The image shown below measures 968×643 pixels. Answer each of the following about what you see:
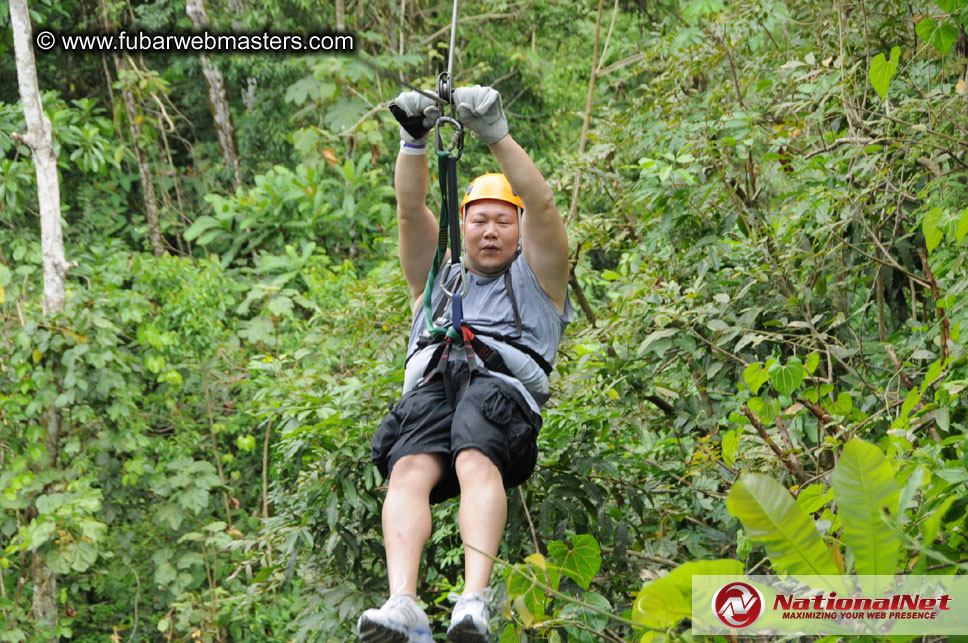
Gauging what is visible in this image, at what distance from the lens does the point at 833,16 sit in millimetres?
4418

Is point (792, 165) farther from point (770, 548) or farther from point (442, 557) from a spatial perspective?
point (770, 548)

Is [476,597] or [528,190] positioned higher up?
[528,190]

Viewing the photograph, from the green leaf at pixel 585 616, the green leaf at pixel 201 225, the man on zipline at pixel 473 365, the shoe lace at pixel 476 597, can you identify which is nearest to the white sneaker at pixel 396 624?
the man on zipline at pixel 473 365

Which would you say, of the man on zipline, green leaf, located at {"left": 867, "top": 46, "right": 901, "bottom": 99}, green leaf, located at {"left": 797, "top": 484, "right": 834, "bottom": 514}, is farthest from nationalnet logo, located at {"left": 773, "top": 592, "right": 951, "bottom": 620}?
green leaf, located at {"left": 867, "top": 46, "right": 901, "bottom": 99}

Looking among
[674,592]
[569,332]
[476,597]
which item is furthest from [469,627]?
[569,332]

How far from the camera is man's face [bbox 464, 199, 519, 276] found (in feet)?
10.0

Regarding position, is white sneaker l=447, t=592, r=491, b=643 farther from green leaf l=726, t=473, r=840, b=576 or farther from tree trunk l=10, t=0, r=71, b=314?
tree trunk l=10, t=0, r=71, b=314

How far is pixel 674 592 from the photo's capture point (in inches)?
57.8

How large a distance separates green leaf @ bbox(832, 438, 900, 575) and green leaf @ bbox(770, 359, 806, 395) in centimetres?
154

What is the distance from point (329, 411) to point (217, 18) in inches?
238

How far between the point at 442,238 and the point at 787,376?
1038mm

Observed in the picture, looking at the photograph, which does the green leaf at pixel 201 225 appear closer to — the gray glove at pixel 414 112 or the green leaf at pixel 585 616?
the gray glove at pixel 414 112

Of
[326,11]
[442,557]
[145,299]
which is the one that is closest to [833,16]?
[442,557]

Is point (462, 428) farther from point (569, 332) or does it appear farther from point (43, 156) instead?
point (43, 156)
